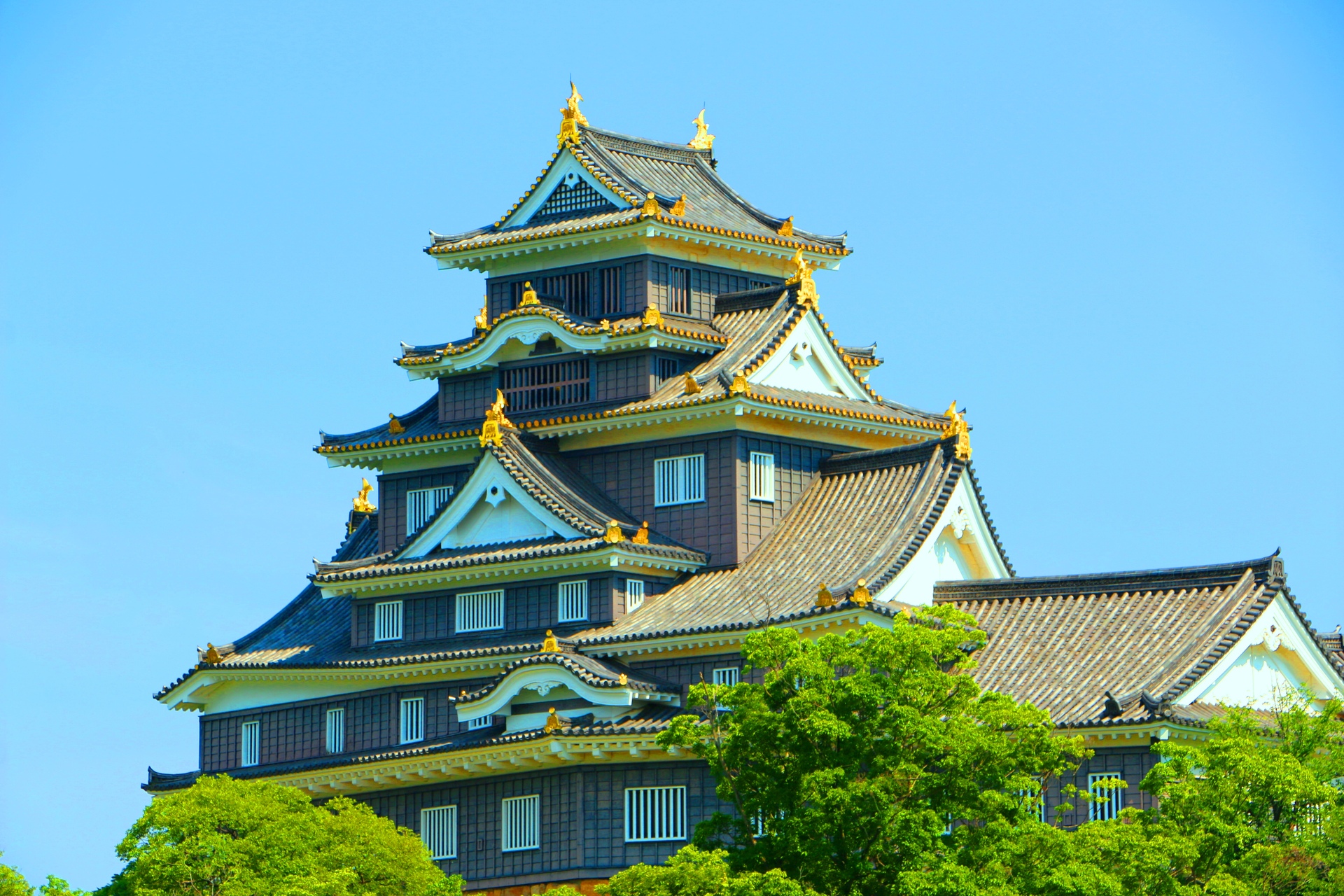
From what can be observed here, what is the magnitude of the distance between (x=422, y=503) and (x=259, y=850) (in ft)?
45.8

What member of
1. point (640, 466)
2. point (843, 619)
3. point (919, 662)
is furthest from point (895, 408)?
point (919, 662)

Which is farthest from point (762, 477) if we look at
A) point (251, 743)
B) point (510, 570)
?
point (251, 743)

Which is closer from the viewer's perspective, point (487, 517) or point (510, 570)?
point (510, 570)

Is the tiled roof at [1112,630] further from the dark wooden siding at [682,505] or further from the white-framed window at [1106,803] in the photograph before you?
the dark wooden siding at [682,505]

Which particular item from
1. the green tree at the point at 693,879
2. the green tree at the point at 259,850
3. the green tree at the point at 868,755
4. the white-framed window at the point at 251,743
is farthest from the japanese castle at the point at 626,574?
the green tree at the point at 693,879

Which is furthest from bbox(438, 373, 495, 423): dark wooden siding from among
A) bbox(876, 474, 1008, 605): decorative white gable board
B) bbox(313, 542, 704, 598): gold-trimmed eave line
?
bbox(876, 474, 1008, 605): decorative white gable board

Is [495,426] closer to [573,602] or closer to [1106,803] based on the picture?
[573,602]

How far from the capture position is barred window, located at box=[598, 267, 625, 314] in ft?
180

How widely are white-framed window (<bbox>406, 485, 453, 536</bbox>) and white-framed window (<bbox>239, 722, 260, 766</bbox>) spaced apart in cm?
550

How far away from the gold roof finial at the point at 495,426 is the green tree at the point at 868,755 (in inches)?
529

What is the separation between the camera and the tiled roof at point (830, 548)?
48188 mm

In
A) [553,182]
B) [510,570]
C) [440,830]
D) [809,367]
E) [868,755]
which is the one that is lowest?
[440,830]

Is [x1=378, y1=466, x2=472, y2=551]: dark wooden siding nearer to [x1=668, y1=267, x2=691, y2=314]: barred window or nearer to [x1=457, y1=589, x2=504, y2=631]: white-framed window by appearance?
[x1=457, y1=589, x2=504, y2=631]: white-framed window

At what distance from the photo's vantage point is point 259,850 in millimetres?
42812
